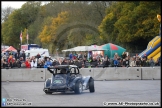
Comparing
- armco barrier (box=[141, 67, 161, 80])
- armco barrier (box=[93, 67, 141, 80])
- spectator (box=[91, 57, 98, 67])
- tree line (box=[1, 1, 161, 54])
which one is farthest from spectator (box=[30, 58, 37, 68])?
tree line (box=[1, 1, 161, 54])

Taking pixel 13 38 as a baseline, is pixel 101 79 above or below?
below

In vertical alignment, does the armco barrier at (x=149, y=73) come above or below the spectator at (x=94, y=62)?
below

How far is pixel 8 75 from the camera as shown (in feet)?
95.0

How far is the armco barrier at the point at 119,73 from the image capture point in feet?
95.9

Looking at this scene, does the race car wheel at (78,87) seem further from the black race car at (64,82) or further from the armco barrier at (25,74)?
the armco barrier at (25,74)

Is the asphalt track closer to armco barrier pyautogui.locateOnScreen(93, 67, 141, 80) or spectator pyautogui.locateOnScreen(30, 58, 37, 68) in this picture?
armco barrier pyautogui.locateOnScreen(93, 67, 141, 80)

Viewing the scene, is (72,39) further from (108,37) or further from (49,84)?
(49,84)

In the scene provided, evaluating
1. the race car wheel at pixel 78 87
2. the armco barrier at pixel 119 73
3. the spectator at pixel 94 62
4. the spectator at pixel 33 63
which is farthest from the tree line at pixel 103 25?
the race car wheel at pixel 78 87

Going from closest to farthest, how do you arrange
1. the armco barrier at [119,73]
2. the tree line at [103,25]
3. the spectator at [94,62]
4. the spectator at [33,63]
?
the armco barrier at [119,73] → the spectator at [33,63] → the spectator at [94,62] → the tree line at [103,25]

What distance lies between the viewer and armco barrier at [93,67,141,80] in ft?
95.9

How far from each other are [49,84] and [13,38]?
75.4 m

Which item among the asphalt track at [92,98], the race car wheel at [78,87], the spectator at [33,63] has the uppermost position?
the spectator at [33,63]

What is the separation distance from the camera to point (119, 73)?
29297 millimetres

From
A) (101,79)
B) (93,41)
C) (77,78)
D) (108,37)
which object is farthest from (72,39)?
(77,78)
